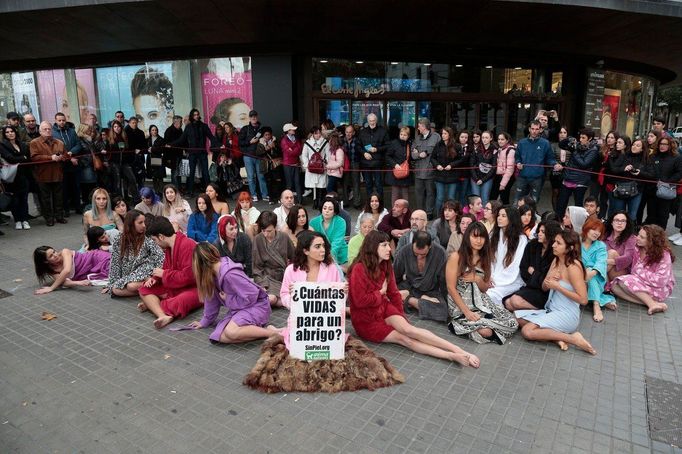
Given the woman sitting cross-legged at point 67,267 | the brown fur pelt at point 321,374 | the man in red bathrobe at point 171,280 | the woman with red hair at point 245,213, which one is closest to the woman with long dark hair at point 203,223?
the woman with red hair at point 245,213

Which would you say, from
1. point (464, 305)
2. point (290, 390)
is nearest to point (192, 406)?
point (290, 390)

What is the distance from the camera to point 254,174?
1270 cm

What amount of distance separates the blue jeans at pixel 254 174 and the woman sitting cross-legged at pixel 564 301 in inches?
332

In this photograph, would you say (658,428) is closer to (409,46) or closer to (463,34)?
(463,34)

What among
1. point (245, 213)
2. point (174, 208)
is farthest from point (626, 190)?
point (174, 208)

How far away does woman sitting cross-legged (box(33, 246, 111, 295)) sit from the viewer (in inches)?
265

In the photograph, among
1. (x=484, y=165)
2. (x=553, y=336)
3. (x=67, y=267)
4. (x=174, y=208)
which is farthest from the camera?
(x=484, y=165)

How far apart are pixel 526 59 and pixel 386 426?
44.6 ft

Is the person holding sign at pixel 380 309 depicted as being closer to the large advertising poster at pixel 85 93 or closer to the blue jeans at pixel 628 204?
the blue jeans at pixel 628 204

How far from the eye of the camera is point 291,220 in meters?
7.28

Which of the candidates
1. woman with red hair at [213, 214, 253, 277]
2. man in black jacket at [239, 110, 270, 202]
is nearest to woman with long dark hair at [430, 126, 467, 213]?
man in black jacket at [239, 110, 270, 202]

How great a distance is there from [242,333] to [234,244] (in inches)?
73.9

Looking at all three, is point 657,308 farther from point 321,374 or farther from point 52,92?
point 52,92

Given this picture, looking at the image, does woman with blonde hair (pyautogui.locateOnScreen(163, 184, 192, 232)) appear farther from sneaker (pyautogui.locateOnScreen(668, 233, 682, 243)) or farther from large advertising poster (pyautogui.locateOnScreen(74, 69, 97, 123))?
large advertising poster (pyautogui.locateOnScreen(74, 69, 97, 123))
